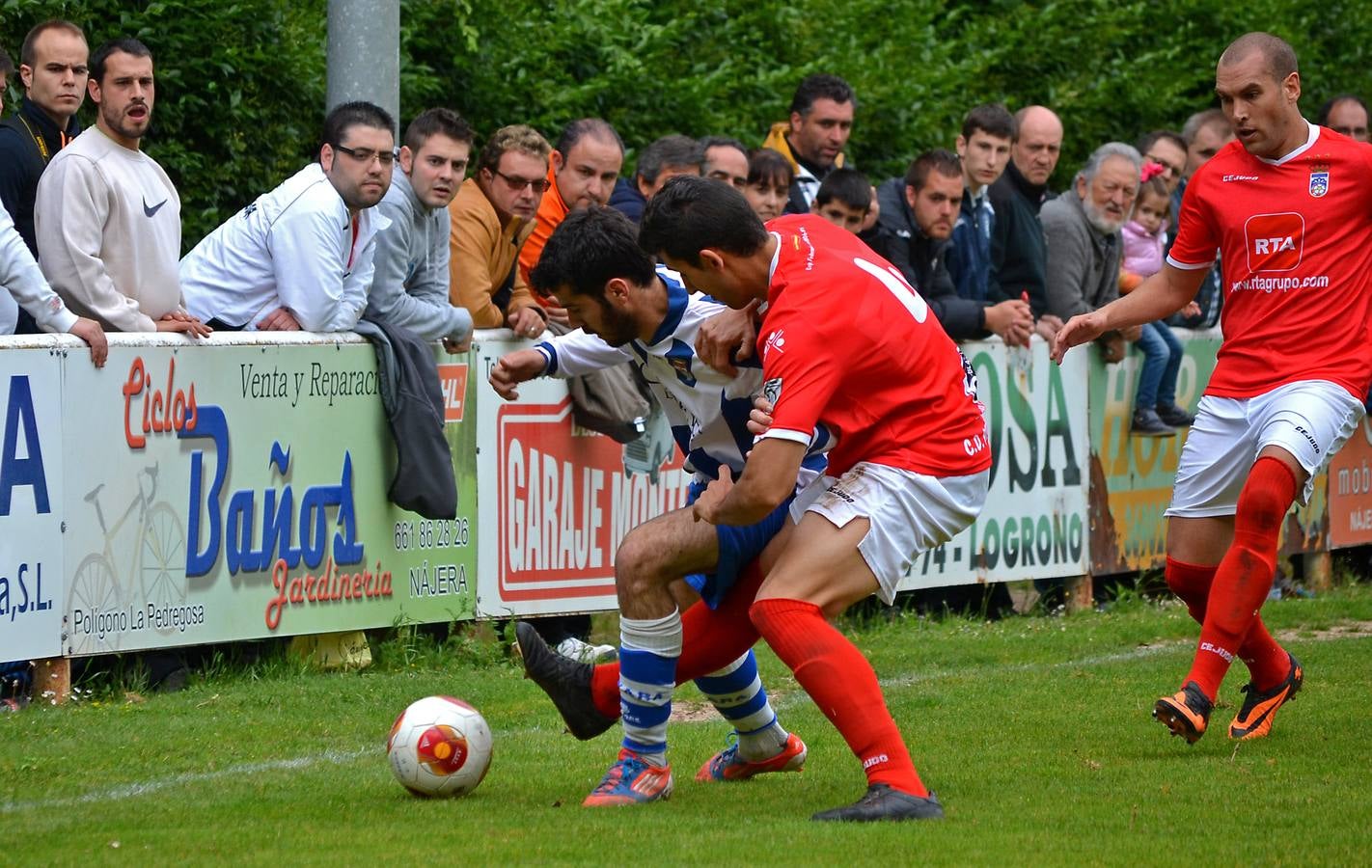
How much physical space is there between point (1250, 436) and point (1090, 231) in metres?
5.25

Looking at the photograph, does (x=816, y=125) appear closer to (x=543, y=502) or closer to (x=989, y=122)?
(x=989, y=122)

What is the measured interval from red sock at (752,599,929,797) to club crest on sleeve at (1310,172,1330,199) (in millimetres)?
3075

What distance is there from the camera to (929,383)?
21.1ft

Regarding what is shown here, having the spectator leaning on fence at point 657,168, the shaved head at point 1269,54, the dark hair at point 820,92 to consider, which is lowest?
the spectator leaning on fence at point 657,168

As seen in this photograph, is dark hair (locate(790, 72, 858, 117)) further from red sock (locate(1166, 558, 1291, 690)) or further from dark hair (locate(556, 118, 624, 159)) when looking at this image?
red sock (locate(1166, 558, 1291, 690))

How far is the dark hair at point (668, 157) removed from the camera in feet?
37.0

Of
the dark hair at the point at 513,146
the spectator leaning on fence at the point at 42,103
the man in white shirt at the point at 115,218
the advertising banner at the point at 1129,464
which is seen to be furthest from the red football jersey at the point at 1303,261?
the advertising banner at the point at 1129,464

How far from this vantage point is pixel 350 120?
31.9 ft

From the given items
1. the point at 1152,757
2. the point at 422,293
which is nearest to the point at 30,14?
the point at 422,293

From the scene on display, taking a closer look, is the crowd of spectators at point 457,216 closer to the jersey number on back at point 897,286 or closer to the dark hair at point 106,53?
the dark hair at point 106,53

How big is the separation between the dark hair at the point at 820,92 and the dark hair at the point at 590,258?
6.34 metres

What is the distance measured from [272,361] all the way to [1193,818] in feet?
15.7

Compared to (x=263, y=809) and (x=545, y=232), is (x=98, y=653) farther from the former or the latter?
(x=545, y=232)

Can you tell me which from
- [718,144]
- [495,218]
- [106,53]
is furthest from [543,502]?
[106,53]
